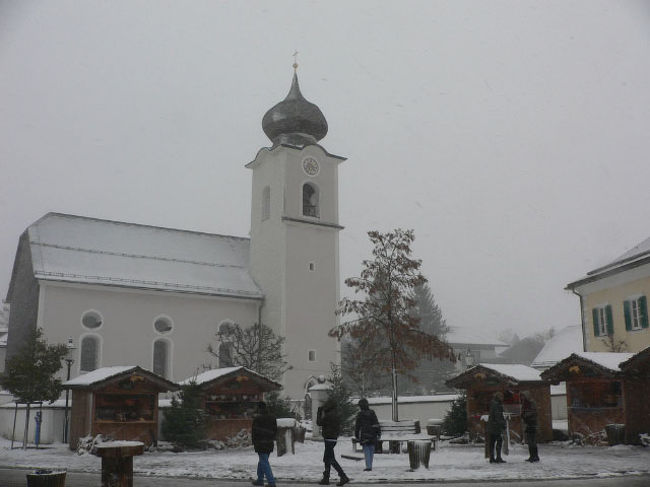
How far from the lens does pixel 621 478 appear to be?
1336 centimetres

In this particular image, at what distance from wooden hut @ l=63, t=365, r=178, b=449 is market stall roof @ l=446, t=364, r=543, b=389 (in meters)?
8.99

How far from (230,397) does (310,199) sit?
19.4m

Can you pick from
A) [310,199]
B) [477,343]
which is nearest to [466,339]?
[477,343]

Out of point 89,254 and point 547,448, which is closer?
point 547,448

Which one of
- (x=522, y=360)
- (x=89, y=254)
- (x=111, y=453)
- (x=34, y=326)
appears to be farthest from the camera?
(x=522, y=360)

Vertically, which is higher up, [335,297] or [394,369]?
[335,297]

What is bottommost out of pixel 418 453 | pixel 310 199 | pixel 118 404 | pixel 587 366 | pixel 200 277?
pixel 418 453

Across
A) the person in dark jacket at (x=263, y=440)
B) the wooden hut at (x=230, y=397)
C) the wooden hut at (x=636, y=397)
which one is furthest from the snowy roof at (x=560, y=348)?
the person in dark jacket at (x=263, y=440)

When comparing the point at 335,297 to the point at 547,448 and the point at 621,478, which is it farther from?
the point at 621,478

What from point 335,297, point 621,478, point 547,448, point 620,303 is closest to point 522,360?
point 335,297

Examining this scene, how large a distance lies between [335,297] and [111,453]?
3096 cm

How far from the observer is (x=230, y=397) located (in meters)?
23.2

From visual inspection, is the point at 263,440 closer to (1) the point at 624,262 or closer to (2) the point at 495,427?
(2) the point at 495,427

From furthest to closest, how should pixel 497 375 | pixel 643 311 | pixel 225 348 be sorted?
pixel 225 348, pixel 643 311, pixel 497 375
